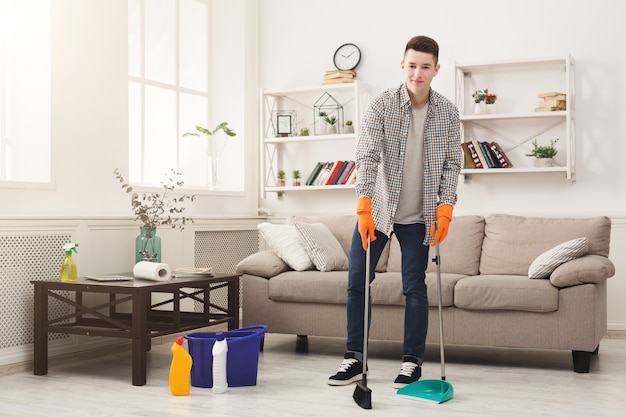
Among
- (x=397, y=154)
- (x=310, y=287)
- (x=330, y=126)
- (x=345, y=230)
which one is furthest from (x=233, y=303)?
(x=330, y=126)

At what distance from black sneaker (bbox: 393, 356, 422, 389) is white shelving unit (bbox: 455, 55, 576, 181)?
1.89 m

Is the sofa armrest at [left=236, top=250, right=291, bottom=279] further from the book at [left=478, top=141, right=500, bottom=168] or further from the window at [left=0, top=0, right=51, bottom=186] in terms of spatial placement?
the book at [left=478, top=141, right=500, bottom=168]

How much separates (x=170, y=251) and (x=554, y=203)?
2431mm

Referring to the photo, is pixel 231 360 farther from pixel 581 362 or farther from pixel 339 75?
pixel 339 75

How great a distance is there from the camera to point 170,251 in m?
4.90

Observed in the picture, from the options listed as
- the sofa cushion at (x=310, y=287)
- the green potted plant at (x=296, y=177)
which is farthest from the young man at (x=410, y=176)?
the green potted plant at (x=296, y=177)

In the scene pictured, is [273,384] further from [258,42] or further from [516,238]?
[258,42]

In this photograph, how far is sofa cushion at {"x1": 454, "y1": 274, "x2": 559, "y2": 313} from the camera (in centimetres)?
387

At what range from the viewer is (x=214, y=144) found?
5.74 meters

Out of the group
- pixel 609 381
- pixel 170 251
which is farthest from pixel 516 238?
pixel 170 251

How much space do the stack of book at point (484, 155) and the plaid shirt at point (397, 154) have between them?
1.71 metres

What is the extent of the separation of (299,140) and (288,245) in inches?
49.0

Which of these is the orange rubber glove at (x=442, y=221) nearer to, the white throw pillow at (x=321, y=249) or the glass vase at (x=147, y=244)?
the white throw pillow at (x=321, y=249)

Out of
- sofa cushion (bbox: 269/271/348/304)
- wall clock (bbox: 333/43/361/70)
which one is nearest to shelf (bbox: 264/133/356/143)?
wall clock (bbox: 333/43/361/70)
